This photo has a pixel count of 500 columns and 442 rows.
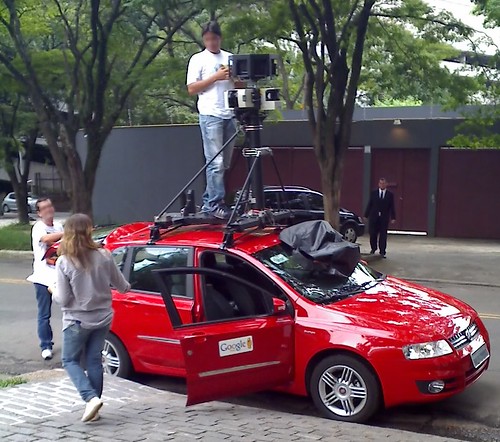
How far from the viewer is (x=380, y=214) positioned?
56.2ft

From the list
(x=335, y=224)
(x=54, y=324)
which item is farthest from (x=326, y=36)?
(x=54, y=324)

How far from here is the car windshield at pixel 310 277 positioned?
21.1 ft

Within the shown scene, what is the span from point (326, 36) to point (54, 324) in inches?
333

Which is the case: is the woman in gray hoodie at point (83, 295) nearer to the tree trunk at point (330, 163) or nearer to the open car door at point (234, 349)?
the open car door at point (234, 349)

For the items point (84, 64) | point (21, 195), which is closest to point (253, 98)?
point (84, 64)

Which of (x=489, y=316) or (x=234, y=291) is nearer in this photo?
(x=234, y=291)

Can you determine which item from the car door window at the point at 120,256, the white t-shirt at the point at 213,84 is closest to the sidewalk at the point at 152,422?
the car door window at the point at 120,256

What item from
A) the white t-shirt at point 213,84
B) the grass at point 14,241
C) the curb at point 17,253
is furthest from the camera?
the grass at point 14,241

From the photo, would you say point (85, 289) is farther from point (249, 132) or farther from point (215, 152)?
point (215, 152)

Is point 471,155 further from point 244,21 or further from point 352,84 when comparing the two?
point 244,21

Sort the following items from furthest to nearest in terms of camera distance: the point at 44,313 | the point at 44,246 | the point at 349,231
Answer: the point at 349,231 → the point at 44,313 → the point at 44,246

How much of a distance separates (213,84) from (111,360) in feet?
9.54

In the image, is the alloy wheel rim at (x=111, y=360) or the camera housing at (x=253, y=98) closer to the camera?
the camera housing at (x=253, y=98)

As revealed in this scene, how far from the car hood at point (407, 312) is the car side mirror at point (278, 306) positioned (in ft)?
1.18
